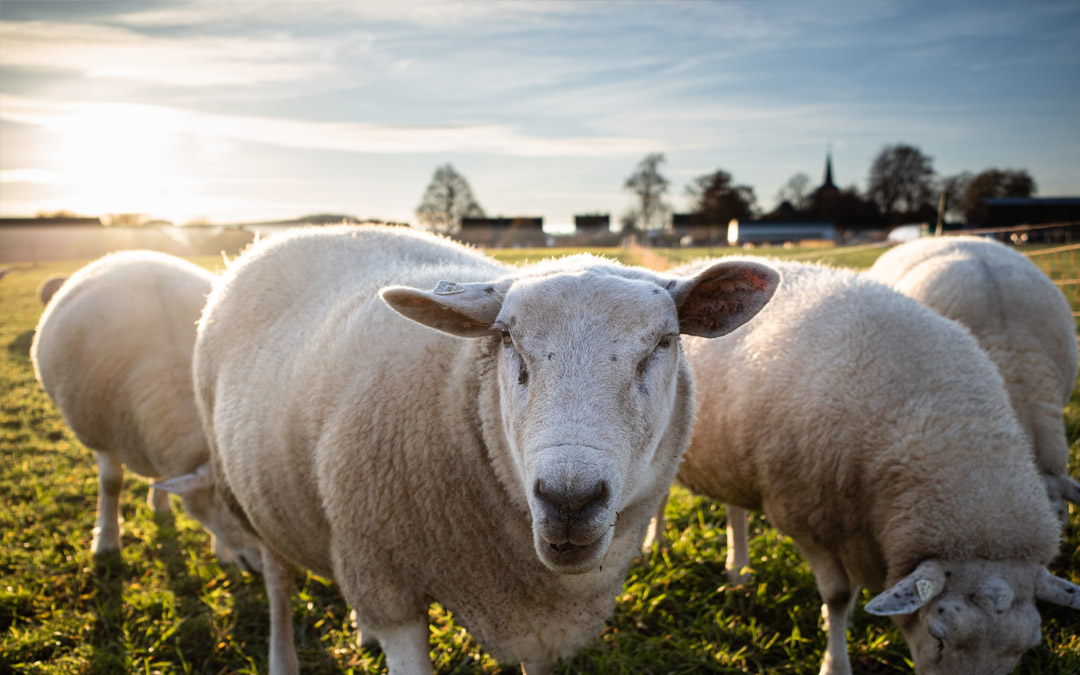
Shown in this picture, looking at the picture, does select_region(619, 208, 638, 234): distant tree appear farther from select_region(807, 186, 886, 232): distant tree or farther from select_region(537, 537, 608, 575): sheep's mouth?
select_region(537, 537, 608, 575): sheep's mouth

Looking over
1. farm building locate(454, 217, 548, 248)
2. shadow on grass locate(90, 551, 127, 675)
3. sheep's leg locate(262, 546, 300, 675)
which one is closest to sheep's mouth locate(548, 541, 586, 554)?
sheep's leg locate(262, 546, 300, 675)

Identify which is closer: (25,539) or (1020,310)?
(1020,310)

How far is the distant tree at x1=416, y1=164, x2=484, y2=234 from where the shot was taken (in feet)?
165

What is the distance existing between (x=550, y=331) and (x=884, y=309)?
2.33 m

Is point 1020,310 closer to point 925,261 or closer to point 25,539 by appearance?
point 925,261

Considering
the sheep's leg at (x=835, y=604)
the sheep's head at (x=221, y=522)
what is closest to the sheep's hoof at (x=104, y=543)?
the sheep's head at (x=221, y=522)

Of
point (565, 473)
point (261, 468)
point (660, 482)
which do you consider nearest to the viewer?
point (565, 473)

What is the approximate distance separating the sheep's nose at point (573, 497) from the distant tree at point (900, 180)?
8080cm

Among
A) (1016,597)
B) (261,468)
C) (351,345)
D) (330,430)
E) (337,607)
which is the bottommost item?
(337,607)

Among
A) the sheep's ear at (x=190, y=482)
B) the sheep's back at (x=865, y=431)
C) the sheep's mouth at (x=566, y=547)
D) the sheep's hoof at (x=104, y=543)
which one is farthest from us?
the sheep's hoof at (x=104, y=543)

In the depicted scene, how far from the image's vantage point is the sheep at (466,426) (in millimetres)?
1704

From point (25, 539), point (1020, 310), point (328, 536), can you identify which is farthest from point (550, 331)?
point (25, 539)

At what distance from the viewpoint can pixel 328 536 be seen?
2508 millimetres

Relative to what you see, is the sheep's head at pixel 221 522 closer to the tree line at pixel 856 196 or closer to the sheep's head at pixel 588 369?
the sheep's head at pixel 588 369
